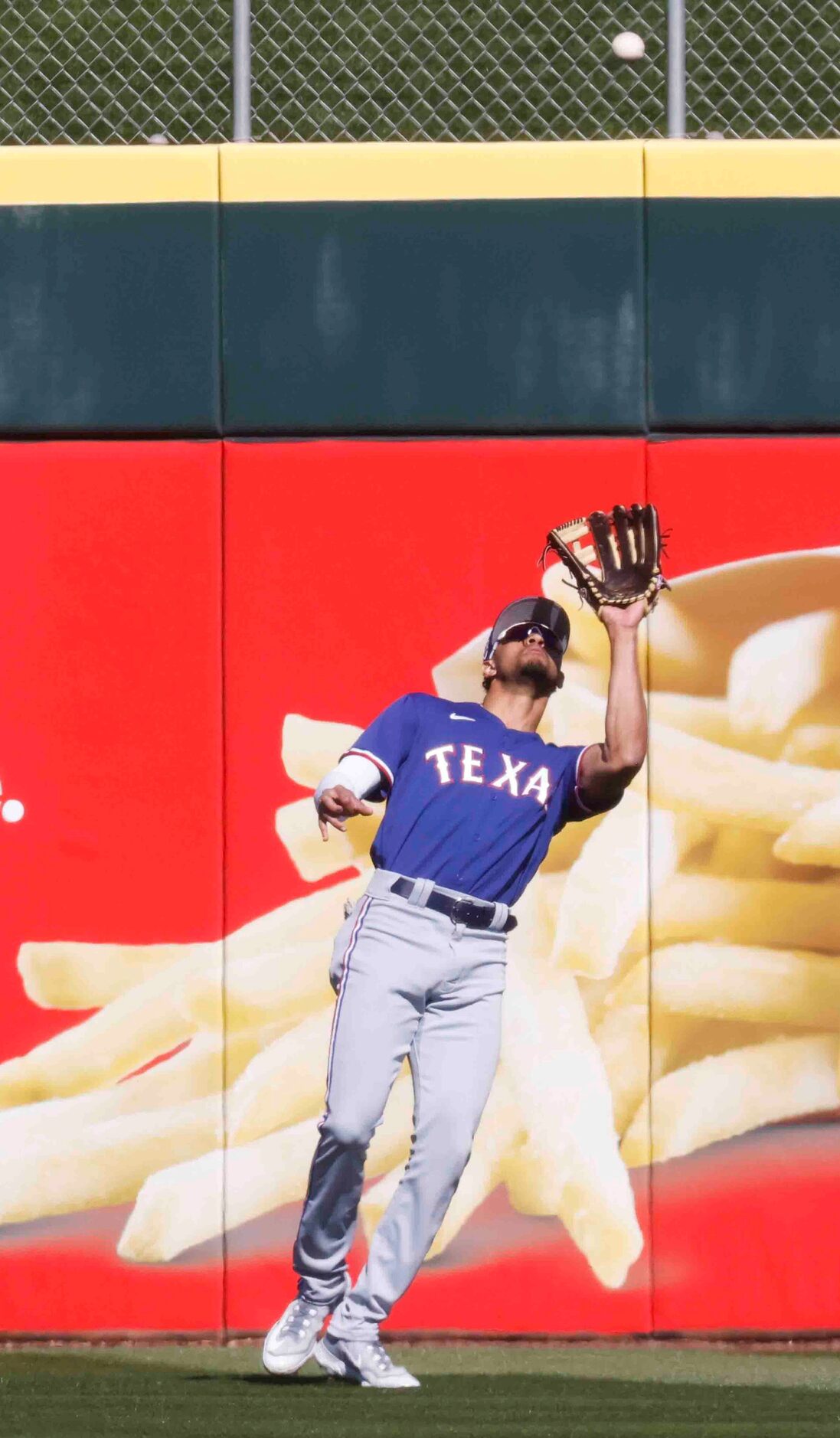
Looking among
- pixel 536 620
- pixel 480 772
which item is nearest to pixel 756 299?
pixel 536 620

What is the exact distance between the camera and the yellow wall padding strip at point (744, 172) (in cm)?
569

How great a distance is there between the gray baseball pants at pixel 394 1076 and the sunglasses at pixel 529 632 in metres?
0.72

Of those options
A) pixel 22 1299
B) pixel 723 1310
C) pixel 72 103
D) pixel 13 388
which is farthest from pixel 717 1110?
pixel 72 103

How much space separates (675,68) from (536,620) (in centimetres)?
198

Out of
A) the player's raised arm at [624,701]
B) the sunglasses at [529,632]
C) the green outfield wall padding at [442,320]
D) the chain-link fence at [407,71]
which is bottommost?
the player's raised arm at [624,701]

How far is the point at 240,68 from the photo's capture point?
5.98 m

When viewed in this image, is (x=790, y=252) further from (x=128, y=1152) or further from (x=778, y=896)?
(x=128, y=1152)

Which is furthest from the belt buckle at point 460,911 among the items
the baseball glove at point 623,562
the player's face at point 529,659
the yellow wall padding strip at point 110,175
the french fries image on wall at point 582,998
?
the yellow wall padding strip at point 110,175

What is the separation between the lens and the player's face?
16.4ft

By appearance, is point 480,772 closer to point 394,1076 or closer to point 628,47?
point 394,1076

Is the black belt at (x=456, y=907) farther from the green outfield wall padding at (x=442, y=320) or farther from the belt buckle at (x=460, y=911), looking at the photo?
the green outfield wall padding at (x=442, y=320)

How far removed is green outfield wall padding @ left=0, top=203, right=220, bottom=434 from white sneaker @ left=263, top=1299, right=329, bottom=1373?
Result: 249 centimetres

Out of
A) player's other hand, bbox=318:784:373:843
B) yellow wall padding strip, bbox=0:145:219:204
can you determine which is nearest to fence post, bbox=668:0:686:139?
yellow wall padding strip, bbox=0:145:219:204

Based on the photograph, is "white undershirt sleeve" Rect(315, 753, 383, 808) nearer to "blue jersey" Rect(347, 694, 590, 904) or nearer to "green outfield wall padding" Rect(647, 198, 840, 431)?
"blue jersey" Rect(347, 694, 590, 904)
